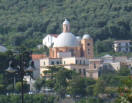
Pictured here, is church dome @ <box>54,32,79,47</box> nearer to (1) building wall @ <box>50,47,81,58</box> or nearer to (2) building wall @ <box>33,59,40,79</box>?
(1) building wall @ <box>50,47,81,58</box>

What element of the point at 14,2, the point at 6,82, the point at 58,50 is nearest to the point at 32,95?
the point at 6,82

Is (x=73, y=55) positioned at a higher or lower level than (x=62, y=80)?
higher

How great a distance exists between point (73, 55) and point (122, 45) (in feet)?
38.5

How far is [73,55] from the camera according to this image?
98625 millimetres

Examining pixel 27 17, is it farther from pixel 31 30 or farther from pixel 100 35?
pixel 100 35

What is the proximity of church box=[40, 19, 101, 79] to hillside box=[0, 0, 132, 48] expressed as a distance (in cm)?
923

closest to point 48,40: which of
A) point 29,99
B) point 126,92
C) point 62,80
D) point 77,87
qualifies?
point 62,80

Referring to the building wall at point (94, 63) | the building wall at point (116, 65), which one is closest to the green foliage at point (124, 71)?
the building wall at point (116, 65)

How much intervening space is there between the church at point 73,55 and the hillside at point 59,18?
9233 mm

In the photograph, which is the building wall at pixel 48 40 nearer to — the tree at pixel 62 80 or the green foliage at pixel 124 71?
the green foliage at pixel 124 71

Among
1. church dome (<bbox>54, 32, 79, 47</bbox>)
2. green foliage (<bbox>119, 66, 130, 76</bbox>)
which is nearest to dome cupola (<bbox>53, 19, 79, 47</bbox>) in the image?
church dome (<bbox>54, 32, 79, 47</bbox>)

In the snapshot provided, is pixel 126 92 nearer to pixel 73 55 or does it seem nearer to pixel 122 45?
pixel 73 55

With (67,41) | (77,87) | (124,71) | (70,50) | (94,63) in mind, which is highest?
(67,41)

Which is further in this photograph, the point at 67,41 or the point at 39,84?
the point at 67,41
